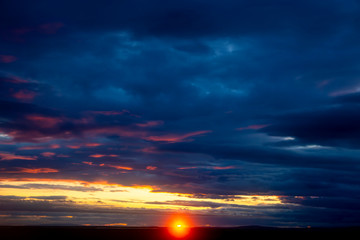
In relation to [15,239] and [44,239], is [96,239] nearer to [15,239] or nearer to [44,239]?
[44,239]

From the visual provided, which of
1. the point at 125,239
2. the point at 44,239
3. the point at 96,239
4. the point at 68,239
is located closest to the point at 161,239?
the point at 125,239

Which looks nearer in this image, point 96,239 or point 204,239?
point 96,239

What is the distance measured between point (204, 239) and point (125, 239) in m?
32.9

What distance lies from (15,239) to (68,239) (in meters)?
17.8

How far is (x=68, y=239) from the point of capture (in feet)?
413

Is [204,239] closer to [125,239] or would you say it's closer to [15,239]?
[125,239]

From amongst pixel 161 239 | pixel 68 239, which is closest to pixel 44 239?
pixel 68 239

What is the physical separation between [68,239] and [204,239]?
52.3 m

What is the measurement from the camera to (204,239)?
465 feet

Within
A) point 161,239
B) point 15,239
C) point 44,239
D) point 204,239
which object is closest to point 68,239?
point 44,239

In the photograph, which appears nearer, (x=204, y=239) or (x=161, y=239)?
(x=161, y=239)

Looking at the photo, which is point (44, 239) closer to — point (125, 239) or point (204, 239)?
point (125, 239)

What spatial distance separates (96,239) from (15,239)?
91.1 feet

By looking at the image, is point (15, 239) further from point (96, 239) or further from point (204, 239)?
point (204, 239)
